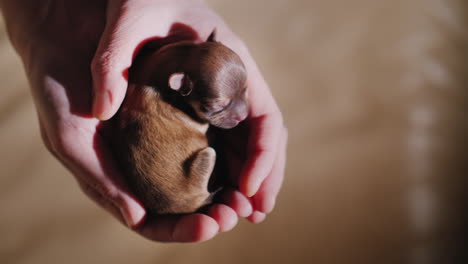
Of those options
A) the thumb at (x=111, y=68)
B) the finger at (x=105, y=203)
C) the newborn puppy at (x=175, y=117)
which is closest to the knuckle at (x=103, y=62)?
the thumb at (x=111, y=68)

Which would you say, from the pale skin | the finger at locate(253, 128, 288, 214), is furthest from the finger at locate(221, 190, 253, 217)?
the finger at locate(253, 128, 288, 214)

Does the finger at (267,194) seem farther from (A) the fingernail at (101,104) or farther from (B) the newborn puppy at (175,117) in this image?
(A) the fingernail at (101,104)

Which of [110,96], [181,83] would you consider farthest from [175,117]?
[110,96]

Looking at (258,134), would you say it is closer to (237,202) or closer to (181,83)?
(237,202)

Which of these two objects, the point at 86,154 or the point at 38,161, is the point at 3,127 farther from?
the point at 86,154

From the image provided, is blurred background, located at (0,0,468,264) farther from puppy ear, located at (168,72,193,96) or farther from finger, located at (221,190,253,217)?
puppy ear, located at (168,72,193,96)

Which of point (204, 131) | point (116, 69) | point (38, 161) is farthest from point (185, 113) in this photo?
point (38, 161)
